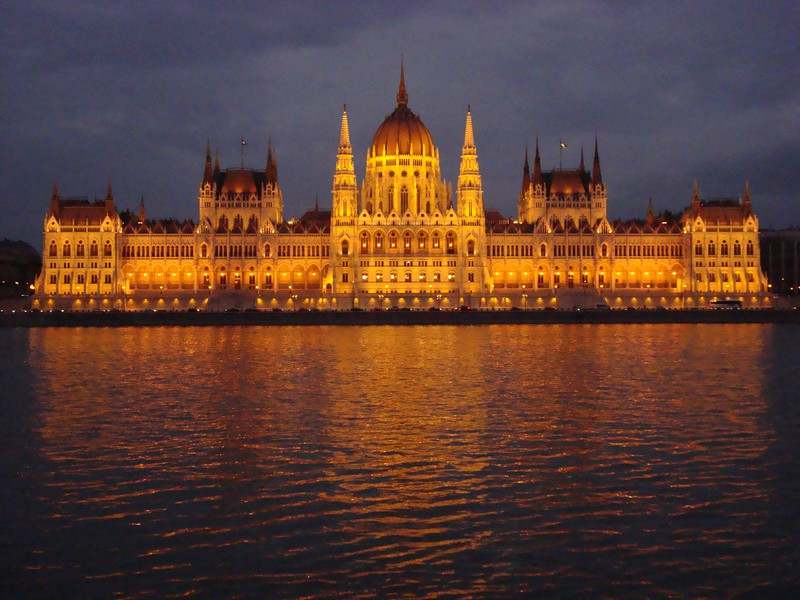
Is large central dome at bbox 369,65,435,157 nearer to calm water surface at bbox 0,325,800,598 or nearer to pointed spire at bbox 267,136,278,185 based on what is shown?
pointed spire at bbox 267,136,278,185

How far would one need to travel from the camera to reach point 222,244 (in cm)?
11725

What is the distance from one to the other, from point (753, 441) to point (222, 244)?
9772cm

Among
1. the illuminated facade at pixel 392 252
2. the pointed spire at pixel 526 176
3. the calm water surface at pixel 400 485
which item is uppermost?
the pointed spire at pixel 526 176

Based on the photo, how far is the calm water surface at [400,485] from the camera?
48.5 feet

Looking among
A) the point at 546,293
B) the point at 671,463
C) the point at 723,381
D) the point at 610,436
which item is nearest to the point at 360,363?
the point at 723,381

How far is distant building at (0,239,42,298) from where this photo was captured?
144 m

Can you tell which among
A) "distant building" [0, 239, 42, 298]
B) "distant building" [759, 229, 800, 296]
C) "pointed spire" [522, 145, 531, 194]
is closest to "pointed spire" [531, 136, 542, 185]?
"pointed spire" [522, 145, 531, 194]

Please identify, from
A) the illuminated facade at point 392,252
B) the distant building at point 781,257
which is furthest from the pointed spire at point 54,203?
the distant building at point 781,257

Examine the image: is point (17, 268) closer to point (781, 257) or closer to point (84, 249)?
point (84, 249)

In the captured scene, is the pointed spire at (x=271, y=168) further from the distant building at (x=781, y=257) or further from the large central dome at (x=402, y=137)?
the distant building at (x=781, y=257)

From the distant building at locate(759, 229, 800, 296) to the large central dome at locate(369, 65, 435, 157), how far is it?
55.3m

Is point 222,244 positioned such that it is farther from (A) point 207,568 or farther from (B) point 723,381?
(A) point 207,568

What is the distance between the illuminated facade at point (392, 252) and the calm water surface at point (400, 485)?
6971cm

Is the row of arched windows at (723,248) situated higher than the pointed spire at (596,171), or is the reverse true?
the pointed spire at (596,171)
